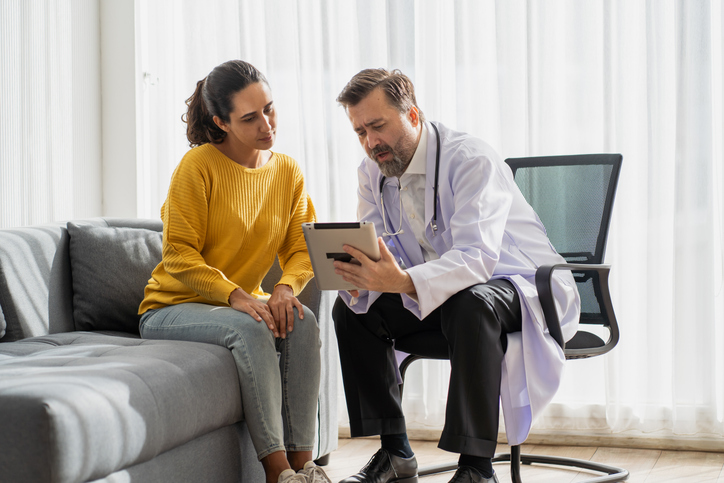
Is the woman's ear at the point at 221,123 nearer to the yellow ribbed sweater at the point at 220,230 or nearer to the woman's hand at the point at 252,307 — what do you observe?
the yellow ribbed sweater at the point at 220,230

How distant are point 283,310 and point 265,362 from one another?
171mm

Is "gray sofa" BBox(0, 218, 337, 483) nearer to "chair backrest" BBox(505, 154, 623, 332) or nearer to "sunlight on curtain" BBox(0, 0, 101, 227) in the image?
"sunlight on curtain" BBox(0, 0, 101, 227)

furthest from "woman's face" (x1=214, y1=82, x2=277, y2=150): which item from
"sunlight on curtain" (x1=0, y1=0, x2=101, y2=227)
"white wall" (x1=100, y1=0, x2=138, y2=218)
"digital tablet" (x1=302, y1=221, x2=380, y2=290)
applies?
"white wall" (x1=100, y1=0, x2=138, y2=218)

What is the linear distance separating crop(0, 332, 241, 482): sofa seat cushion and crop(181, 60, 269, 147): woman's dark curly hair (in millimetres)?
652

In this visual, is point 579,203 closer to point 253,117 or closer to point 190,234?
point 253,117

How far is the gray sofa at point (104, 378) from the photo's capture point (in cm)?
113

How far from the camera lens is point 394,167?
1896 millimetres

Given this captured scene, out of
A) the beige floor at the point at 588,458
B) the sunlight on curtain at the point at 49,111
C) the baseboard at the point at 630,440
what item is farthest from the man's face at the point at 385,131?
the sunlight on curtain at the point at 49,111

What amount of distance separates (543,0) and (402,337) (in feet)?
4.79

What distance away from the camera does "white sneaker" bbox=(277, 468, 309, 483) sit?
1518mm

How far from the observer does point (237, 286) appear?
71.2 inches

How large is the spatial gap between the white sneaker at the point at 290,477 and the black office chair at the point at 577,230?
0.44m

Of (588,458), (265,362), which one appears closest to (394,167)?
(265,362)

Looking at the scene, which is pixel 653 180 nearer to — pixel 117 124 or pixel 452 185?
pixel 452 185
